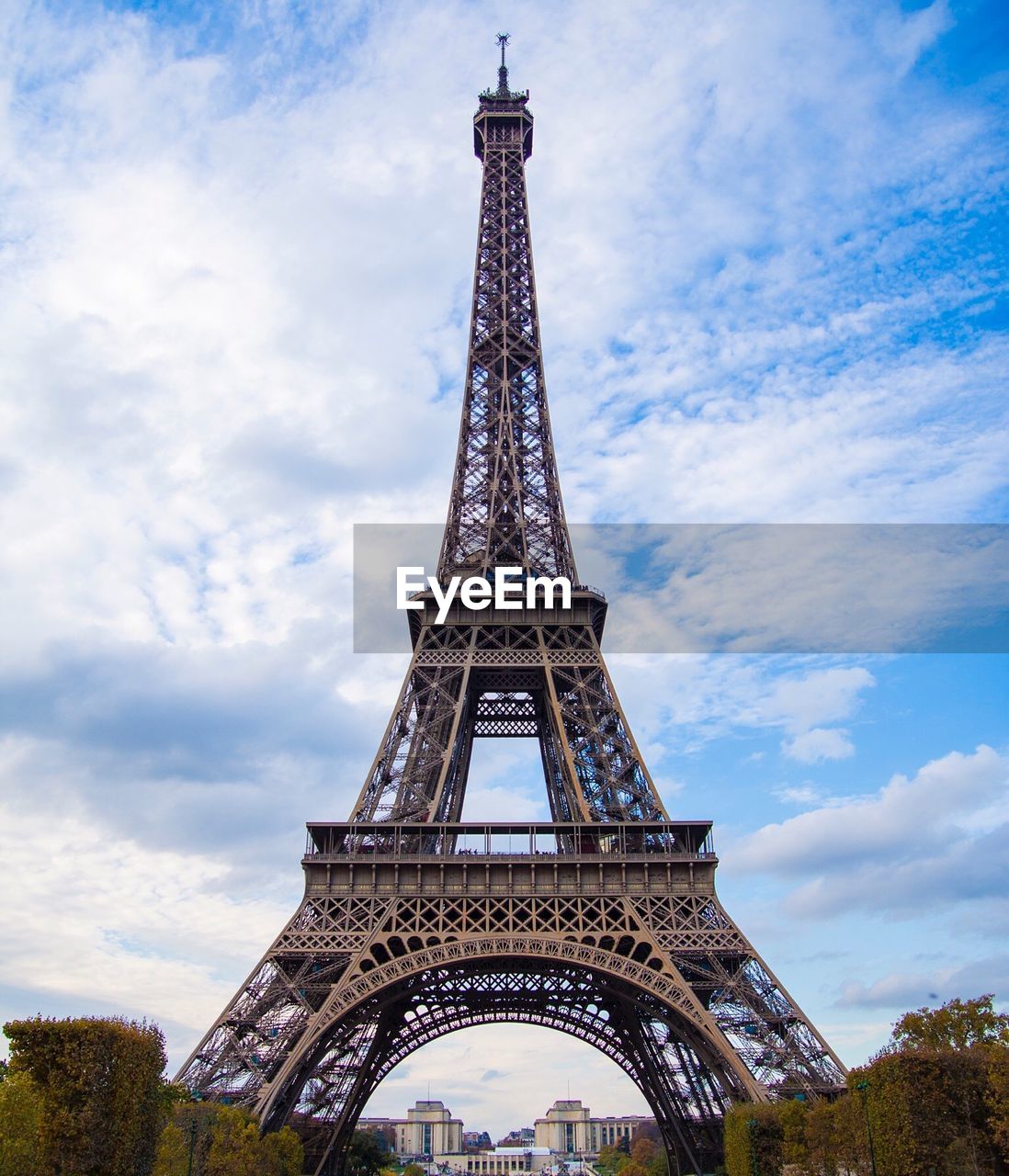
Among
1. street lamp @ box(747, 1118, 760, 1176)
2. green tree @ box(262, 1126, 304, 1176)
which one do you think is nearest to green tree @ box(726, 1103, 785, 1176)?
street lamp @ box(747, 1118, 760, 1176)

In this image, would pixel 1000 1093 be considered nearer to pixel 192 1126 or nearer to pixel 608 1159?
pixel 192 1126

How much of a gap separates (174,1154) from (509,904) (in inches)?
566

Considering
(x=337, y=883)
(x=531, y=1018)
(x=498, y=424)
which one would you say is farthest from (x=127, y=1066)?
(x=498, y=424)

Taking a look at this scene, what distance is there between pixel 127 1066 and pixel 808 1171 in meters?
22.2

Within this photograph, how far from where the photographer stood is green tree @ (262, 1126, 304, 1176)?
36.8 meters

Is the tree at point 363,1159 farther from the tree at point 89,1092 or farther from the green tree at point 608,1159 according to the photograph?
the green tree at point 608,1159

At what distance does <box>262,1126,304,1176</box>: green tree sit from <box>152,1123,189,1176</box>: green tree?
2797 mm

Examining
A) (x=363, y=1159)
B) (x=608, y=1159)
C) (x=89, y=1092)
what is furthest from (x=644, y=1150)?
(x=89, y=1092)

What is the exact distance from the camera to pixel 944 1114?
34000 mm

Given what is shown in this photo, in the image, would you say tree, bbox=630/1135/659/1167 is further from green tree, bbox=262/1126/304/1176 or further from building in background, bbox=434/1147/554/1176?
→ green tree, bbox=262/1126/304/1176

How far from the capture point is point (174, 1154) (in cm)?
3444

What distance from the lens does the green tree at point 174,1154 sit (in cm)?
3438

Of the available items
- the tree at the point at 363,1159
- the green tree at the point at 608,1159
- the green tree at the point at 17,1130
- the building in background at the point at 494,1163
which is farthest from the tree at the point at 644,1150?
the green tree at the point at 17,1130

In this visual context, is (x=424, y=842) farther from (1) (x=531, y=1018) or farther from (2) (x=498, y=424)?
(2) (x=498, y=424)
